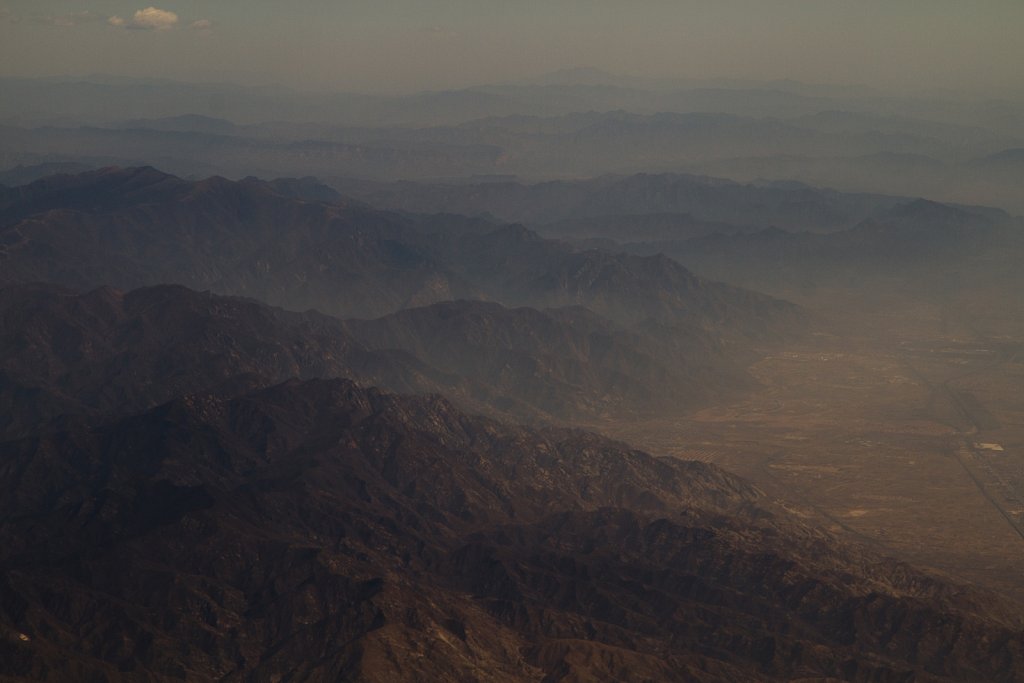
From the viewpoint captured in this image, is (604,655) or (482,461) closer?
(604,655)

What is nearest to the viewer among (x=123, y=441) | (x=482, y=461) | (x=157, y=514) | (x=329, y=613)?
(x=329, y=613)

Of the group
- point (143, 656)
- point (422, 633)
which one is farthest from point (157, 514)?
point (422, 633)

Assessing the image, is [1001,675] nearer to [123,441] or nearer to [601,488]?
[601,488]

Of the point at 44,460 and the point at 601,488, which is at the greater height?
the point at 44,460

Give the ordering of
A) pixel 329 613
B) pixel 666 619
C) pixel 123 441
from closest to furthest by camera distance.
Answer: pixel 329 613 → pixel 666 619 → pixel 123 441

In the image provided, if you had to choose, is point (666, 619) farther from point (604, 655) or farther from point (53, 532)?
point (53, 532)

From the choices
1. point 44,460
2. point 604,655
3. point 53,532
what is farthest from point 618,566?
point 44,460
